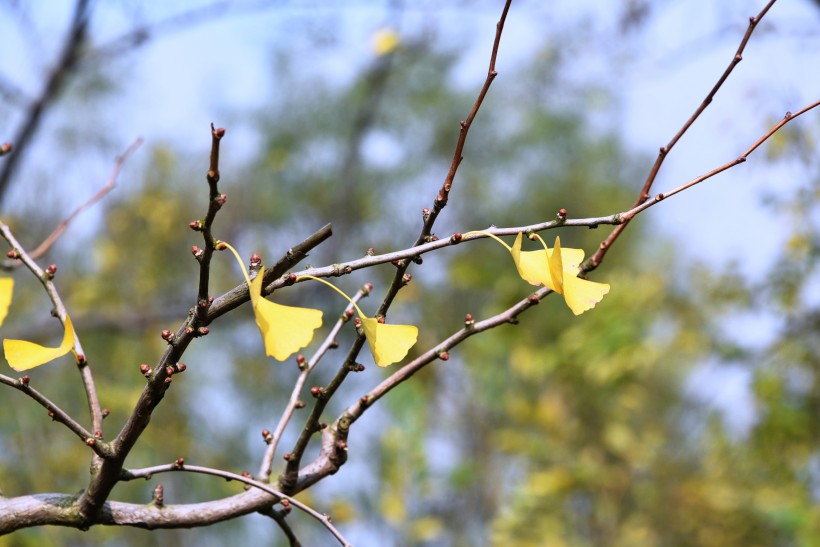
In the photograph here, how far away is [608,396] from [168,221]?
1628 millimetres

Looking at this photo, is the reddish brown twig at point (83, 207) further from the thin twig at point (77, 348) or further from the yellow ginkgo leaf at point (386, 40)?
the yellow ginkgo leaf at point (386, 40)

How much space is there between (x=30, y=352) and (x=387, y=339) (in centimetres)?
17

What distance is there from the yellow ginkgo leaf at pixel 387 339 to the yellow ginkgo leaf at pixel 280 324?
0.04 meters

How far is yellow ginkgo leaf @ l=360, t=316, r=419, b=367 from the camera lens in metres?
0.39

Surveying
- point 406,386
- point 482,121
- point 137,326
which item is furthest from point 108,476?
point 482,121

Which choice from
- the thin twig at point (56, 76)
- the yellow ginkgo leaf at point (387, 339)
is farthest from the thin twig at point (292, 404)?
the thin twig at point (56, 76)

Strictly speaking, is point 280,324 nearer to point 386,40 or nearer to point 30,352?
point 30,352

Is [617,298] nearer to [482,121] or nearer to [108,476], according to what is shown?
[482,121]

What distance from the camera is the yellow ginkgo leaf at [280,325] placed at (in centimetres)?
34

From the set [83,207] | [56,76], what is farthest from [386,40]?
[83,207]

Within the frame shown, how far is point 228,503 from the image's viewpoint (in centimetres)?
48

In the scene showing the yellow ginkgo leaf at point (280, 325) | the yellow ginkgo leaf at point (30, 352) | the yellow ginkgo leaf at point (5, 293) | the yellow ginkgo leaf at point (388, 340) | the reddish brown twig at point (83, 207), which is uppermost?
the reddish brown twig at point (83, 207)

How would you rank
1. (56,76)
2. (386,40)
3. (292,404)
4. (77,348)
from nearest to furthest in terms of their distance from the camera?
(77,348) < (292,404) < (56,76) < (386,40)

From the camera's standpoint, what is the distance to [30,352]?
0.41 meters
